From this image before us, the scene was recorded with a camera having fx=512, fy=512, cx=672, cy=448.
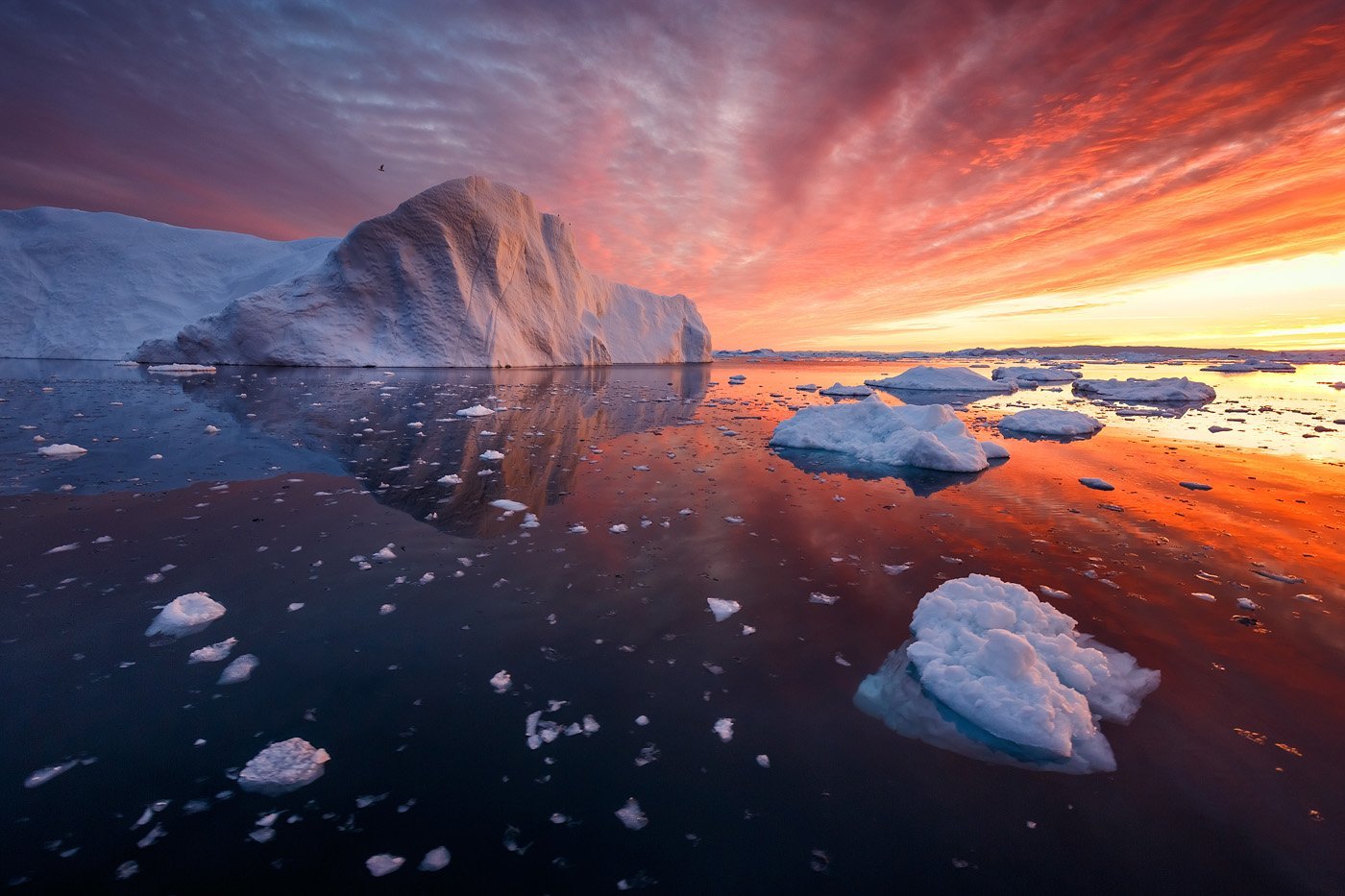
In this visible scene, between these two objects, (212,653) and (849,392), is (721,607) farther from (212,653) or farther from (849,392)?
(849,392)

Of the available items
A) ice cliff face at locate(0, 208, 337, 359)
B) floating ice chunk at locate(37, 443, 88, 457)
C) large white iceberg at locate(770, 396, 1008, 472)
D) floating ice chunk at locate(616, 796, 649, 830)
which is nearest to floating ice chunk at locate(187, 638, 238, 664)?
floating ice chunk at locate(616, 796, 649, 830)

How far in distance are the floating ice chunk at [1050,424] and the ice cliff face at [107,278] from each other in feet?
109

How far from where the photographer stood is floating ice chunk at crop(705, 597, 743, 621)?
2.71 m

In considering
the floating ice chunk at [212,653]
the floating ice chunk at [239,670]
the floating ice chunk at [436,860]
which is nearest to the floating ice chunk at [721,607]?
the floating ice chunk at [436,860]

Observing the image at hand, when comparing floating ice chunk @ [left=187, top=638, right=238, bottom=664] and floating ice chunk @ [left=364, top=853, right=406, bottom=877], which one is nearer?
floating ice chunk @ [left=364, top=853, right=406, bottom=877]

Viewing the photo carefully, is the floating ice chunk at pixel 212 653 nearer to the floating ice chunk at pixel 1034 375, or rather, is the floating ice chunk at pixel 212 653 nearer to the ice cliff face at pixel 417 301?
the ice cliff face at pixel 417 301

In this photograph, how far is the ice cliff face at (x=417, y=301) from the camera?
69.7 feet

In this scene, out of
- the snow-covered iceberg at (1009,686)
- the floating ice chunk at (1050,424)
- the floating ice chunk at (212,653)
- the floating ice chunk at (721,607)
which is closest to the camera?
the snow-covered iceberg at (1009,686)

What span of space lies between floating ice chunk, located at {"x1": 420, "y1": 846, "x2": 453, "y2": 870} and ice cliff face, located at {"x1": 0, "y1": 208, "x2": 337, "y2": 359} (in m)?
34.0

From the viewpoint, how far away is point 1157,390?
16750mm

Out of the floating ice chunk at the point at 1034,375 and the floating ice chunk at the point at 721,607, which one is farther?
the floating ice chunk at the point at 1034,375

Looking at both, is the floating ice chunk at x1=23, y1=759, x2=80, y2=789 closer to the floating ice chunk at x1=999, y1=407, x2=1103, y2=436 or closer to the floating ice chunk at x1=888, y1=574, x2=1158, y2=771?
the floating ice chunk at x1=888, y1=574, x2=1158, y2=771

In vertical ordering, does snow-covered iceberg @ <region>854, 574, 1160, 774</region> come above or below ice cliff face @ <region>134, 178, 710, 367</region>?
below

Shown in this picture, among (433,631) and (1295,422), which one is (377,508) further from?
(1295,422)
